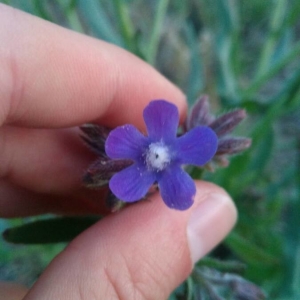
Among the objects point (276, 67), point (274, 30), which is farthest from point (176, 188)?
point (274, 30)

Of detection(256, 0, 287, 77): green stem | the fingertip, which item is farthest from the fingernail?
detection(256, 0, 287, 77): green stem

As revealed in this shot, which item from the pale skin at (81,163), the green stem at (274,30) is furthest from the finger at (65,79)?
the green stem at (274,30)

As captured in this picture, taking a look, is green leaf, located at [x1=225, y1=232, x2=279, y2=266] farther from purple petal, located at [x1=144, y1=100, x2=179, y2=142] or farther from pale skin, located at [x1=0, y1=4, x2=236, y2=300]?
purple petal, located at [x1=144, y1=100, x2=179, y2=142]

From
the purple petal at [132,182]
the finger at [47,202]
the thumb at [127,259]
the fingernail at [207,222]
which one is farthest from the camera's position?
the finger at [47,202]

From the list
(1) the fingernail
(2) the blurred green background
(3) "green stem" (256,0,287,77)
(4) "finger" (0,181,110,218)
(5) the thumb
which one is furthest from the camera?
(3) "green stem" (256,0,287,77)

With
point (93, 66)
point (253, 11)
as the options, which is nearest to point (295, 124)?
point (253, 11)

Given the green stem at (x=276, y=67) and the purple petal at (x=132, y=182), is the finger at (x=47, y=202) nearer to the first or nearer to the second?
the purple petal at (x=132, y=182)

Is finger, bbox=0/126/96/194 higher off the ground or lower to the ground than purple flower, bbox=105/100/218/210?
lower
